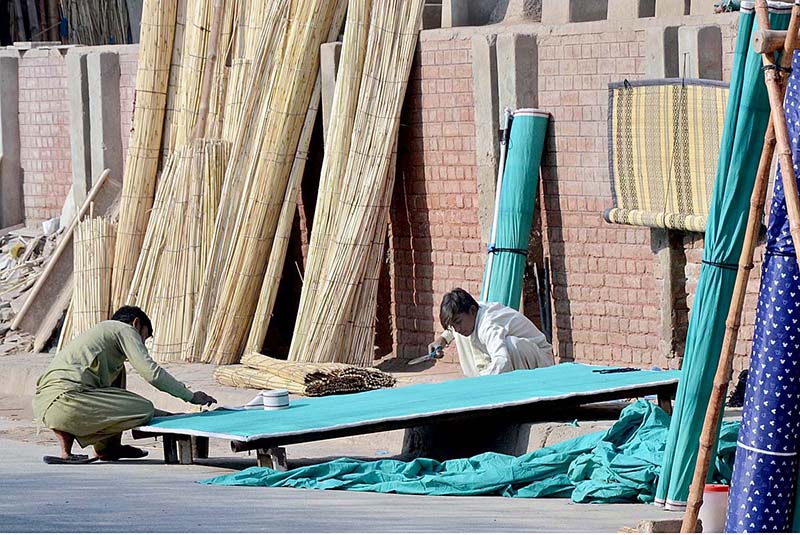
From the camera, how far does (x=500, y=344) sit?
9.71 metres

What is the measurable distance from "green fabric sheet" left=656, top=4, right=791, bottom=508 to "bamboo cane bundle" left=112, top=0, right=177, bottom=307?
6989 millimetres

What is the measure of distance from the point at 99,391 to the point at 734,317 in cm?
405

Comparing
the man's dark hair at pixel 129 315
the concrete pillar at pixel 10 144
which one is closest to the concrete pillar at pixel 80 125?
the concrete pillar at pixel 10 144

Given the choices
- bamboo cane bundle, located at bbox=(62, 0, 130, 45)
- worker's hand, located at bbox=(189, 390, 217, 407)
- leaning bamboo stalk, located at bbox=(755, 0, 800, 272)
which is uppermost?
bamboo cane bundle, located at bbox=(62, 0, 130, 45)

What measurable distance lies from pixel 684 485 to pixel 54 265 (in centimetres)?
813

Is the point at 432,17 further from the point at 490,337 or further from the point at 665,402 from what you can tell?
the point at 665,402

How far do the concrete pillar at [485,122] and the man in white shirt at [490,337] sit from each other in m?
1.64

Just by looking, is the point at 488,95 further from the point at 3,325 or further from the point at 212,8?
the point at 3,325

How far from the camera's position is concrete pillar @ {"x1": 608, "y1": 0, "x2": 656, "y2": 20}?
1066 centimetres

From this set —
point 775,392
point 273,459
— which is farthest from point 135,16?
point 775,392

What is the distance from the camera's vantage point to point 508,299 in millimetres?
10992

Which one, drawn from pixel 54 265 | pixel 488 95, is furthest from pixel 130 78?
pixel 488 95

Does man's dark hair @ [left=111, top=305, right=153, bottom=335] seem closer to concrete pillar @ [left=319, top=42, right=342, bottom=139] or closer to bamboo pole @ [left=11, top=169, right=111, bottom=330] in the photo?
concrete pillar @ [left=319, top=42, right=342, bottom=139]

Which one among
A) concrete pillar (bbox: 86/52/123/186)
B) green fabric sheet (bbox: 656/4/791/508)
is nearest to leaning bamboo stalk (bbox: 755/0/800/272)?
green fabric sheet (bbox: 656/4/791/508)
